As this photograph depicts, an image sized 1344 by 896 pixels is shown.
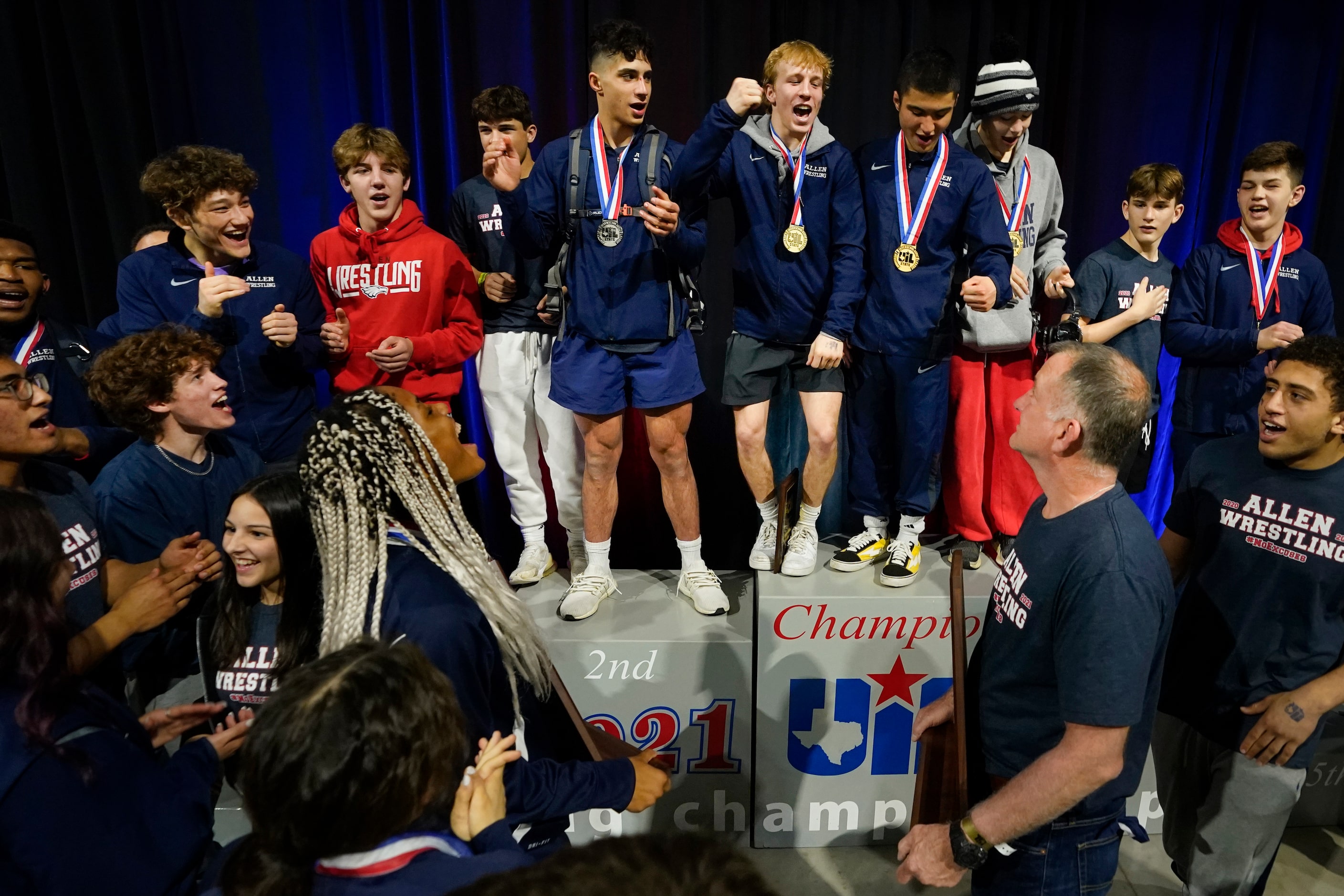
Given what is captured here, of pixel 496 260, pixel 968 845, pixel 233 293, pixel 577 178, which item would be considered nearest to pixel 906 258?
pixel 577 178

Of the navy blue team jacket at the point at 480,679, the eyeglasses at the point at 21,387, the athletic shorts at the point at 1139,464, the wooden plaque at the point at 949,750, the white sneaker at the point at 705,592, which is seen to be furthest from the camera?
the athletic shorts at the point at 1139,464

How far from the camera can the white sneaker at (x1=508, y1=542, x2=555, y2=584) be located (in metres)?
3.23

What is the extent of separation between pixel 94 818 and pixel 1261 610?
228cm

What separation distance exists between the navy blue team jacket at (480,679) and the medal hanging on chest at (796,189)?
5.87ft

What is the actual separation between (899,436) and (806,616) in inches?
28.0

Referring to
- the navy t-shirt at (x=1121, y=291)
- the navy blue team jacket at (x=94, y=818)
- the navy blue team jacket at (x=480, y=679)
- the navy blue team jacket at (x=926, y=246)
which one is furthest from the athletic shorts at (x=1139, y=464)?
the navy blue team jacket at (x=94, y=818)

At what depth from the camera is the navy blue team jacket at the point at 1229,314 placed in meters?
3.29

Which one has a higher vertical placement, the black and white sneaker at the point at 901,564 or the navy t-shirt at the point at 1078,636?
the navy t-shirt at the point at 1078,636

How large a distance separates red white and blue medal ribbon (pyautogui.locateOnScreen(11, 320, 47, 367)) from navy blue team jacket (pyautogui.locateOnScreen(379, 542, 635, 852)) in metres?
1.97

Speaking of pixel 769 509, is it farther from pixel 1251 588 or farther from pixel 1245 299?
pixel 1245 299

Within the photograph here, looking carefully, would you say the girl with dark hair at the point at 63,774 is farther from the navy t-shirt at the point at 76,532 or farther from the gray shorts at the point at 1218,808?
the gray shorts at the point at 1218,808

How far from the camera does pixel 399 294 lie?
2.98 m

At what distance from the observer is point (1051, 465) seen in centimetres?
161

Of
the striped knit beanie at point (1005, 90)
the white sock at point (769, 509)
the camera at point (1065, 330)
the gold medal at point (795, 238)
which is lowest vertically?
the white sock at point (769, 509)
